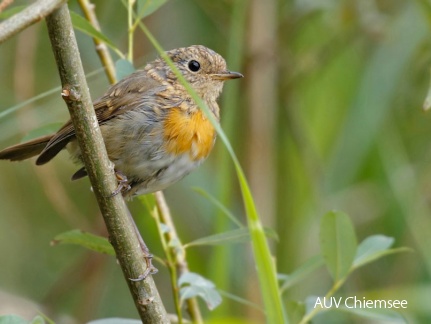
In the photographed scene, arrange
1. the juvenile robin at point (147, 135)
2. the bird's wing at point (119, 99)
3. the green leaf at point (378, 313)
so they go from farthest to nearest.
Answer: the bird's wing at point (119, 99) < the juvenile robin at point (147, 135) < the green leaf at point (378, 313)

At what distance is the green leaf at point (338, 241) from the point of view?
2811mm

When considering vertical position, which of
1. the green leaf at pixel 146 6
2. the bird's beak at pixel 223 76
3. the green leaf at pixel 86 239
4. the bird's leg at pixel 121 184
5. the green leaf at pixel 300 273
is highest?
the green leaf at pixel 146 6

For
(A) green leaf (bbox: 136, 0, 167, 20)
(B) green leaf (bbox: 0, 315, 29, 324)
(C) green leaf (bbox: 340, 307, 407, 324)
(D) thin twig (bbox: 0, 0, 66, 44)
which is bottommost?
(C) green leaf (bbox: 340, 307, 407, 324)

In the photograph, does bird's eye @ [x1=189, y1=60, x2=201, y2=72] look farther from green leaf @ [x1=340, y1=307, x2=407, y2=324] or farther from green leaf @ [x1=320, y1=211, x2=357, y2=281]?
green leaf @ [x1=340, y1=307, x2=407, y2=324]

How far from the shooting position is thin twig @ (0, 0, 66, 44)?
1.72 metres

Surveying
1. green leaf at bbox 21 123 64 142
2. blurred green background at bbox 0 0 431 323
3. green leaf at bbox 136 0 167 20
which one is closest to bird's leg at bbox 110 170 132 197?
green leaf at bbox 21 123 64 142

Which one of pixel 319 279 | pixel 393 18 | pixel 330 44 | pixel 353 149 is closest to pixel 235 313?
pixel 319 279

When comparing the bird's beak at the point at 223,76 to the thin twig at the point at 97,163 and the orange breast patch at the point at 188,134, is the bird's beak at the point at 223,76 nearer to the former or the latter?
the orange breast patch at the point at 188,134

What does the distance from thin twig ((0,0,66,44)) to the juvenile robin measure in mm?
1232

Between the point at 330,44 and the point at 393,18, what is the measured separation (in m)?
0.42

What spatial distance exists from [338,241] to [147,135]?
83 cm

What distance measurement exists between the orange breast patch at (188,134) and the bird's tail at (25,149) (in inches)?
20.2

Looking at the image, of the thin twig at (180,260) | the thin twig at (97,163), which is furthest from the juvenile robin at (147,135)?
the thin twig at (97,163)

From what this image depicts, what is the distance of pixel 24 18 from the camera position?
1739mm
